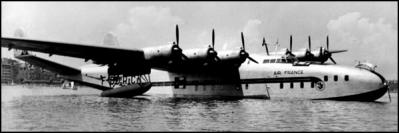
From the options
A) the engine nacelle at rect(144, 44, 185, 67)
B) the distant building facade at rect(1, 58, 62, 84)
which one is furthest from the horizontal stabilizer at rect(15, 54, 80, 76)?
the engine nacelle at rect(144, 44, 185, 67)

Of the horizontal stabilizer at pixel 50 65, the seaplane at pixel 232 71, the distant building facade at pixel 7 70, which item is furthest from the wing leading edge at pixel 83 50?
the horizontal stabilizer at pixel 50 65

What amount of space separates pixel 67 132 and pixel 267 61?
1583cm

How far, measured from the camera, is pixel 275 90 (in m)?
21.4

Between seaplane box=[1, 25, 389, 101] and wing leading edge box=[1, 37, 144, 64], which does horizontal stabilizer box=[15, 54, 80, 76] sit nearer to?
seaplane box=[1, 25, 389, 101]

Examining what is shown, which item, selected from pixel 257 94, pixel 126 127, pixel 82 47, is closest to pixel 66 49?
pixel 82 47

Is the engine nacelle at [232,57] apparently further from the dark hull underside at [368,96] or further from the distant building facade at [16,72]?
the distant building facade at [16,72]

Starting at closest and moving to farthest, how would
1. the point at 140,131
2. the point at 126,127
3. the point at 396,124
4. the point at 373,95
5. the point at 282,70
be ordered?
the point at 396,124 < the point at 140,131 < the point at 126,127 < the point at 373,95 < the point at 282,70

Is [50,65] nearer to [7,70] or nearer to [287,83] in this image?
[7,70]

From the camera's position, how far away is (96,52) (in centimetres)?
1997

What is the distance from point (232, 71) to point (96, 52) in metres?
7.83

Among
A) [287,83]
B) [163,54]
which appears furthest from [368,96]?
[163,54]

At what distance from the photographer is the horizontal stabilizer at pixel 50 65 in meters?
25.8

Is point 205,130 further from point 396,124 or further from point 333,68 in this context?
point 333,68

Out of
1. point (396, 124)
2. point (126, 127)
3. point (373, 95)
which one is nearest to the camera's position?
point (396, 124)
